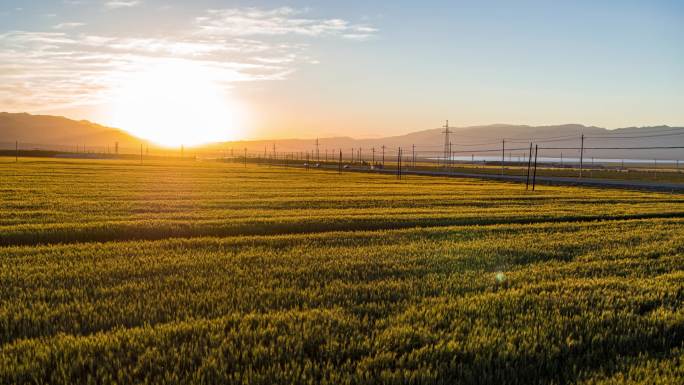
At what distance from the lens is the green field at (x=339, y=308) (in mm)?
4664

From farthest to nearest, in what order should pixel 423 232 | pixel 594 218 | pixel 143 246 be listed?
pixel 594 218, pixel 423 232, pixel 143 246

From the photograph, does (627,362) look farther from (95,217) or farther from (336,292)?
(95,217)

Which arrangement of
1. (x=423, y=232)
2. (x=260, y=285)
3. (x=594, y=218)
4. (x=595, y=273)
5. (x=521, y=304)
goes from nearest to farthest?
(x=521, y=304) → (x=260, y=285) → (x=595, y=273) → (x=423, y=232) → (x=594, y=218)

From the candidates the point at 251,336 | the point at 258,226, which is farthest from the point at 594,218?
the point at 251,336

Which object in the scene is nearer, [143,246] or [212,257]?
[212,257]

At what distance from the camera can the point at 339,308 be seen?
6258mm

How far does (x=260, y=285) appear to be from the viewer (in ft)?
24.3

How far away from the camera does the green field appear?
4.66 meters

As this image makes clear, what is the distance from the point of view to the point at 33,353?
16.0 ft

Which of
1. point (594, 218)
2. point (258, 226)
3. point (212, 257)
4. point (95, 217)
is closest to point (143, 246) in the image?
point (212, 257)

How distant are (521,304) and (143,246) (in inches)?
318

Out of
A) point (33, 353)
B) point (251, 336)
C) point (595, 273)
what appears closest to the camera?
point (33, 353)

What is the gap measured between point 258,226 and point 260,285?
275 inches

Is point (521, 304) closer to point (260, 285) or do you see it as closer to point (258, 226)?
point (260, 285)
